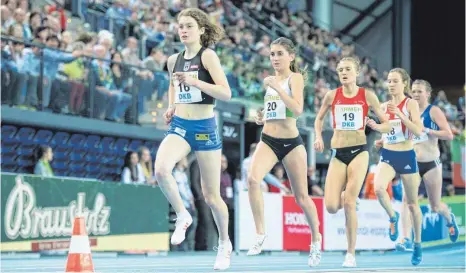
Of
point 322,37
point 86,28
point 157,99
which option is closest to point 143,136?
point 157,99

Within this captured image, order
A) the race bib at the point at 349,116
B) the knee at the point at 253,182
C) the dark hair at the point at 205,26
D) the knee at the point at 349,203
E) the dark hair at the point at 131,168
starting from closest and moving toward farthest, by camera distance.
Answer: the dark hair at the point at 205,26 < the knee at the point at 253,182 < the knee at the point at 349,203 < the race bib at the point at 349,116 < the dark hair at the point at 131,168

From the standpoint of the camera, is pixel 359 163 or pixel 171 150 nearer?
pixel 171 150

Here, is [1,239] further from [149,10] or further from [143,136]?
[149,10]

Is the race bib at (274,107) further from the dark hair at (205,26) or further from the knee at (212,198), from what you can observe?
the knee at (212,198)

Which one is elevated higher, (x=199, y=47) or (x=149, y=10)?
(x=149, y=10)

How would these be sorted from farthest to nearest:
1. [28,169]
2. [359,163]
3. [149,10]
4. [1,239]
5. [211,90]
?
1. [149,10]
2. [28,169]
3. [1,239]
4. [359,163]
5. [211,90]

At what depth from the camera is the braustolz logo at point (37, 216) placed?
1380 centimetres

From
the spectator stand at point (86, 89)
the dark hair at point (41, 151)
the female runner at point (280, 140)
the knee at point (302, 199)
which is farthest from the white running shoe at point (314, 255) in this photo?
the spectator stand at point (86, 89)

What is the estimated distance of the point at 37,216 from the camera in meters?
14.3

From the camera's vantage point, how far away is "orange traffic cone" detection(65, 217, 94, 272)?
8.17 meters

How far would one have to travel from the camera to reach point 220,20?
25.4m

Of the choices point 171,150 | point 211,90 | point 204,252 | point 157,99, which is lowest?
point 204,252

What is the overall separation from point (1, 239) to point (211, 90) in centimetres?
586

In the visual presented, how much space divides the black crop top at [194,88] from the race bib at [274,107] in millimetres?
1460
